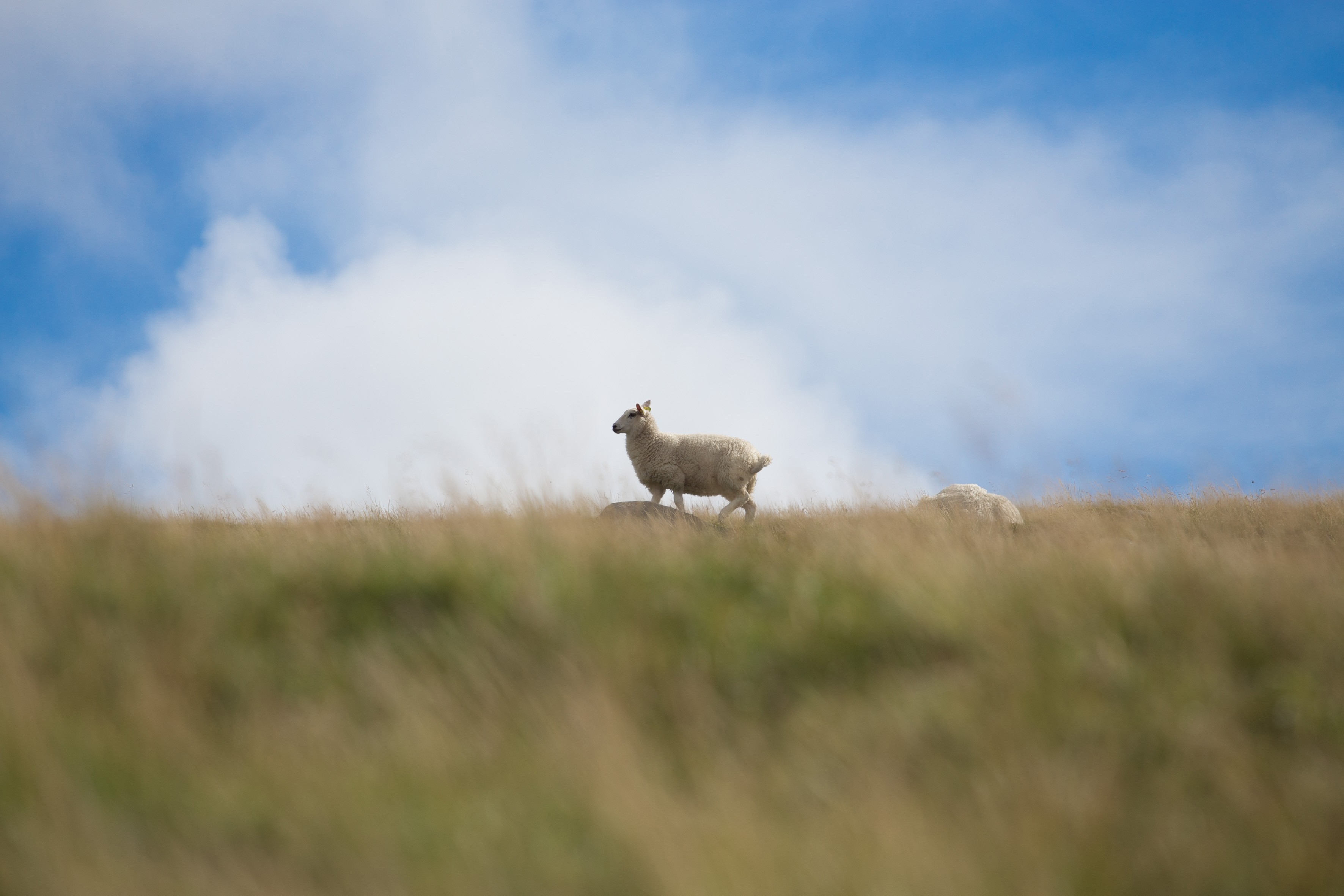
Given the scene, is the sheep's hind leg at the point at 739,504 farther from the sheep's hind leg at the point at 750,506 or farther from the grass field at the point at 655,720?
the grass field at the point at 655,720

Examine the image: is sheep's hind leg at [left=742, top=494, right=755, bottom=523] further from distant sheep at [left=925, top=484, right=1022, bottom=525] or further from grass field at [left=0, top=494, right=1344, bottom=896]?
grass field at [left=0, top=494, right=1344, bottom=896]

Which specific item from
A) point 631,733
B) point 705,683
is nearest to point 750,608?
point 705,683

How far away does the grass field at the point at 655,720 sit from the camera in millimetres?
2535

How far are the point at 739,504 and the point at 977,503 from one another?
3.19 meters

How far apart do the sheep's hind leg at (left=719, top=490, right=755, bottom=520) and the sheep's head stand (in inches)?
66.0

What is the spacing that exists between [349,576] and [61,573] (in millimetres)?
1534

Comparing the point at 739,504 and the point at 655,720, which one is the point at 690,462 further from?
the point at 655,720

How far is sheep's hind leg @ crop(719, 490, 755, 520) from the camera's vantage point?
442 inches

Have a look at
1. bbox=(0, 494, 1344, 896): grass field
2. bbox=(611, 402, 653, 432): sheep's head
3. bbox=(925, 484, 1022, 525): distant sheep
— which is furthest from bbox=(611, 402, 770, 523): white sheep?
bbox=(0, 494, 1344, 896): grass field

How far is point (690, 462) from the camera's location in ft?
37.8

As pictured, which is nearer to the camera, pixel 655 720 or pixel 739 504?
pixel 655 720

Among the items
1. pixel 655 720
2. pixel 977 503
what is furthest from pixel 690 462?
pixel 655 720

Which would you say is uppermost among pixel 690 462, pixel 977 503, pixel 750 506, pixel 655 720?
pixel 690 462

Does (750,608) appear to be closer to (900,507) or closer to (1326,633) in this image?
(1326,633)
